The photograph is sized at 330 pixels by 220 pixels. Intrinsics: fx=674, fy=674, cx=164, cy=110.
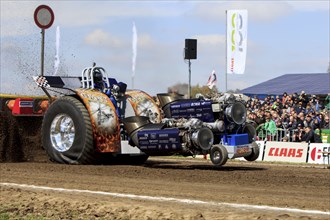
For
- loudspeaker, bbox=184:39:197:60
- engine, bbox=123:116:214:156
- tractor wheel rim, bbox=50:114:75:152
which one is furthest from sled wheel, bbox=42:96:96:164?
loudspeaker, bbox=184:39:197:60

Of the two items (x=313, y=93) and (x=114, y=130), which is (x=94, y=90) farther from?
(x=313, y=93)

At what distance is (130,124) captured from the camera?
1249 centimetres

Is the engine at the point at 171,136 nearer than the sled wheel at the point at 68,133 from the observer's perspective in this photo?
Yes

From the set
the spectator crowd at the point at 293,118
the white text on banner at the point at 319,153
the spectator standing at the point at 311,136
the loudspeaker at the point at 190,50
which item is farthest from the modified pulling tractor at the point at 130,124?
the spectator standing at the point at 311,136

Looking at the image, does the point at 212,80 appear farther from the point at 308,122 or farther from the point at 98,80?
the point at 98,80

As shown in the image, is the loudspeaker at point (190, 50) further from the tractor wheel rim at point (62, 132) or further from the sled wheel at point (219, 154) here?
the sled wheel at point (219, 154)

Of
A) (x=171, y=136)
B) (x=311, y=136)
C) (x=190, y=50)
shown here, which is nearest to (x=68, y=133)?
(x=171, y=136)

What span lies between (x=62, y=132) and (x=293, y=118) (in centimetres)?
972

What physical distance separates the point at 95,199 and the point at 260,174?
3993 millimetres

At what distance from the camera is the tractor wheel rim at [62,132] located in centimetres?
1286

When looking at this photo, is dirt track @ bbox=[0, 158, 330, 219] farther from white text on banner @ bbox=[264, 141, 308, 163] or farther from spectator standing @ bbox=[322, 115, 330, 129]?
spectator standing @ bbox=[322, 115, 330, 129]

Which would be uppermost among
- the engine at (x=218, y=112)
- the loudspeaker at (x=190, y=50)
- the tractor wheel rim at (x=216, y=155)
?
the loudspeaker at (x=190, y=50)

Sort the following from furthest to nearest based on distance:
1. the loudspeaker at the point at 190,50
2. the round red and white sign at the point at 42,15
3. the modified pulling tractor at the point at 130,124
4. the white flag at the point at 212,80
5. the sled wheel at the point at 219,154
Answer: the white flag at the point at 212,80, the loudspeaker at the point at 190,50, the round red and white sign at the point at 42,15, the modified pulling tractor at the point at 130,124, the sled wheel at the point at 219,154

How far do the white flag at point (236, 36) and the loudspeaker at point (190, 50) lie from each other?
17.0ft
